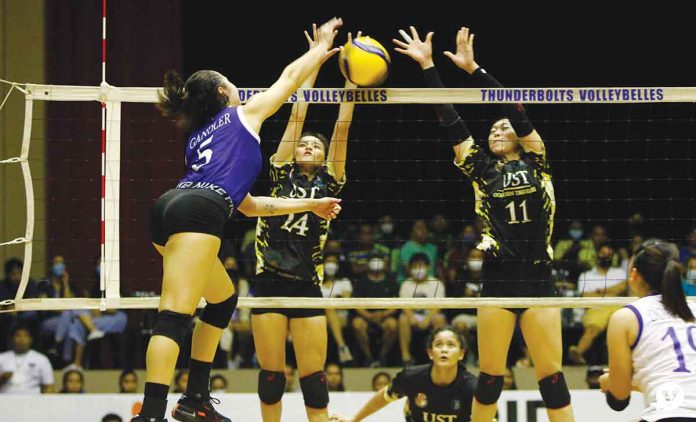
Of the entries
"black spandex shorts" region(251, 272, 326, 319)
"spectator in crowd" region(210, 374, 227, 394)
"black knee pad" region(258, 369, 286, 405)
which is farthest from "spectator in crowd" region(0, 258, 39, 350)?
"black knee pad" region(258, 369, 286, 405)

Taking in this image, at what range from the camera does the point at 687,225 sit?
15.4 metres

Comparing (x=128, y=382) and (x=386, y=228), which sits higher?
(x=386, y=228)

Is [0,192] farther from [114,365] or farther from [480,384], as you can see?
[480,384]

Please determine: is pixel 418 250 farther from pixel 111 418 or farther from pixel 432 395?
pixel 111 418

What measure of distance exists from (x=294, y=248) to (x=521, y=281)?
1.73m

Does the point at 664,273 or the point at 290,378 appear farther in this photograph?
the point at 290,378

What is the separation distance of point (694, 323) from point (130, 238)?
1010 centimetres

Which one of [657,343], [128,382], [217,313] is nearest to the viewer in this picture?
[657,343]

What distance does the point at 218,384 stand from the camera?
1116cm

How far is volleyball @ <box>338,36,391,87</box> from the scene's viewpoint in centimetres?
710

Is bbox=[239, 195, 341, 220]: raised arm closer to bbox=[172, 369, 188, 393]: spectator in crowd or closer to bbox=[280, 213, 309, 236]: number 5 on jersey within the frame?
bbox=[280, 213, 309, 236]: number 5 on jersey

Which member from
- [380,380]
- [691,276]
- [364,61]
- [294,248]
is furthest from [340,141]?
[691,276]

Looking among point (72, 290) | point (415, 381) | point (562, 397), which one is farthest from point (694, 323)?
point (72, 290)

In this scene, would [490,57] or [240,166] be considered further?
[490,57]
